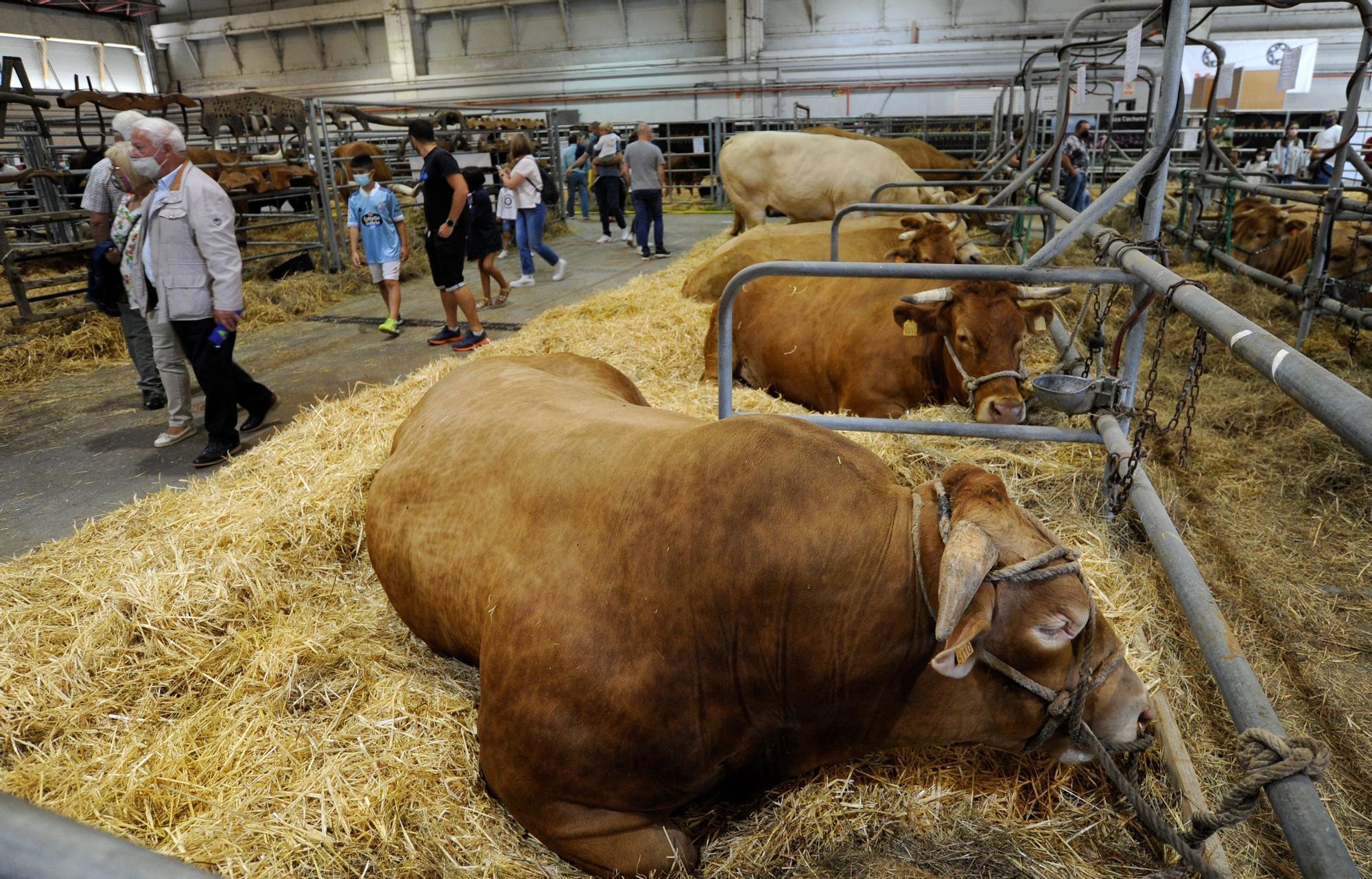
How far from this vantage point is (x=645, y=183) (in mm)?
13344

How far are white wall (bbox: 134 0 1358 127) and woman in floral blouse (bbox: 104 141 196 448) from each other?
21696mm

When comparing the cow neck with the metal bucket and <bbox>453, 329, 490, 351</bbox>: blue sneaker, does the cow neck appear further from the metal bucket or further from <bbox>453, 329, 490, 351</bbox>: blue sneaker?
<bbox>453, 329, 490, 351</bbox>: blue sneaker

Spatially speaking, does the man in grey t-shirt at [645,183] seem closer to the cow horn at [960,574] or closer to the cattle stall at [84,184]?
the cattle stall at [84,184]

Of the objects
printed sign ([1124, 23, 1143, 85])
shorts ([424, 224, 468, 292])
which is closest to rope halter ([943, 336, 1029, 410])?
printed sign ([1124, 23, 1143, 85])

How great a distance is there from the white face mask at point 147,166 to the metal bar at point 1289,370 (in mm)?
5412

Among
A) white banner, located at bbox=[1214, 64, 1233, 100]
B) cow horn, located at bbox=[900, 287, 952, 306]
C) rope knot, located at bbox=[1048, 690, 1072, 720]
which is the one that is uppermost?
white banner, located at bbox=[1214, 64, 1233, 100]

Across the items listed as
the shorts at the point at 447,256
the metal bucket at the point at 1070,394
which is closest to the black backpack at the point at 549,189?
the shorts at the point at 447,256

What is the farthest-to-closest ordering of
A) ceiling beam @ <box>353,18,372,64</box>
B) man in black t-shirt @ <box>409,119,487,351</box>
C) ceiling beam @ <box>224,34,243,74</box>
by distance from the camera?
ceiling beam @ <box>224,34,243,74</box>
ceiling beam @ <box>353,18,372,64</box>
man in black t-shirt @ <box>409,119,487,351</box>

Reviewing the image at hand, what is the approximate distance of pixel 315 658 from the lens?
302cm

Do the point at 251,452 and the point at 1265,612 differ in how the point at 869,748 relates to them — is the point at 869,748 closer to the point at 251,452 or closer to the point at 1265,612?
the point at 1265,612

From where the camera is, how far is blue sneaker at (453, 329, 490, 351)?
26.4 ft

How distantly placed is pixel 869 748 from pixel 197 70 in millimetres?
40244

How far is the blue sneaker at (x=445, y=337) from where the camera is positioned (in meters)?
8.30

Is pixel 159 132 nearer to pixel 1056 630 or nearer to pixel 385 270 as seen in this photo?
pixel 385 270
